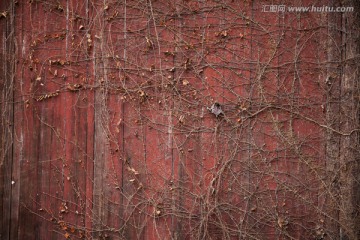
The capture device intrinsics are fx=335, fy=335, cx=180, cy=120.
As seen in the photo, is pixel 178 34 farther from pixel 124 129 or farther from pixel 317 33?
pixel 317 33

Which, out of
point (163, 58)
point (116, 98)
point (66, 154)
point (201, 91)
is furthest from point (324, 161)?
point (66, 154)

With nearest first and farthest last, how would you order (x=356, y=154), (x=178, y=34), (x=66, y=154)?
(x=356, y=154)
(x=178, y=34)
(x=66, y=154)

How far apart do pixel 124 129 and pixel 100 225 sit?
0.86 m

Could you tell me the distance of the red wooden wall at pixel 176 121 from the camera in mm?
2652

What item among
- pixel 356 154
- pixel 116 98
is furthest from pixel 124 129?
pixel 356 154

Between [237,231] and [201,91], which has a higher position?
[201,91]

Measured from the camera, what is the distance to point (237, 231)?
106 inches

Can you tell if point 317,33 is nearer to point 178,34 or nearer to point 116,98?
point 178,34

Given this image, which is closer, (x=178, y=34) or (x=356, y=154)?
(x=356, y=154)

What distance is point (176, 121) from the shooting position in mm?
2797


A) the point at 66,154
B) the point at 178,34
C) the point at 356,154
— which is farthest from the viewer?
the point at 66,154

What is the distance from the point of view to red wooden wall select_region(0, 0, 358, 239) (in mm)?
2652

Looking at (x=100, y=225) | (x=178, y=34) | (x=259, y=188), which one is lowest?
(x=100, y=225)

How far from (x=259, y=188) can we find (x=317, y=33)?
1319mm
